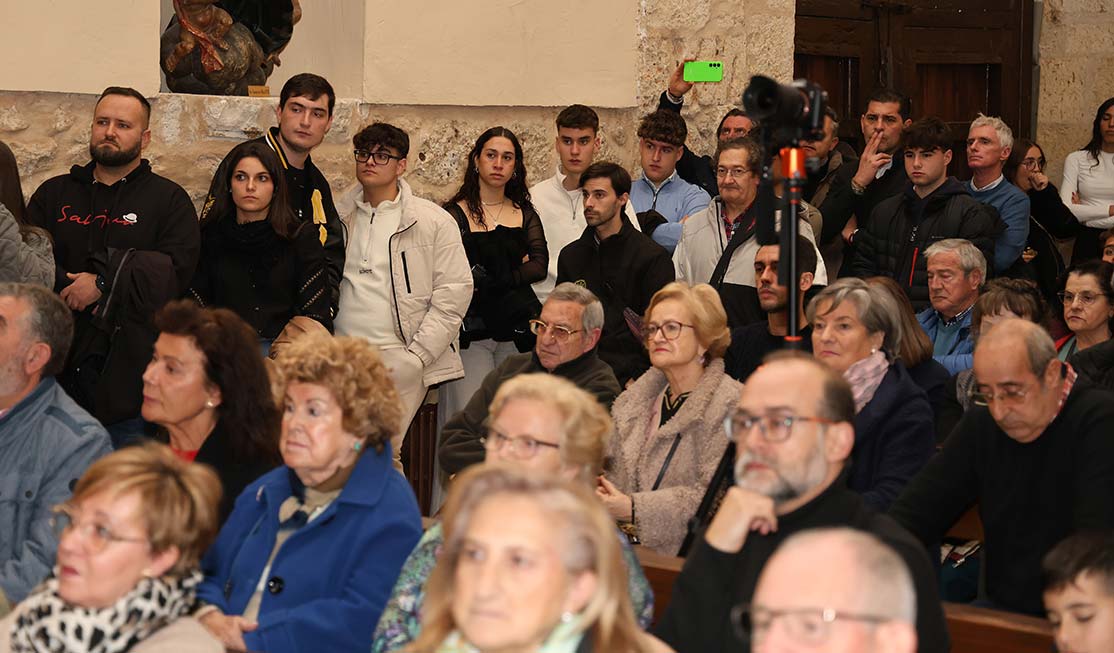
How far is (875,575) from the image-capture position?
2.16 meters

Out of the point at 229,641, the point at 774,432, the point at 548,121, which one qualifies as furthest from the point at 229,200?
the point at 774,432

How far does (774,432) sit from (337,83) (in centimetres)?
417

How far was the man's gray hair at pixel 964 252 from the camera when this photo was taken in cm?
583

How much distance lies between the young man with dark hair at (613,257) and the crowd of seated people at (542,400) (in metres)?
0.01

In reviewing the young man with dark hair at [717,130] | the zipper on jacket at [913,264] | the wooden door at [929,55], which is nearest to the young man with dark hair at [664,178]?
the young man with dark hair at [717,130]

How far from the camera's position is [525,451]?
338cm

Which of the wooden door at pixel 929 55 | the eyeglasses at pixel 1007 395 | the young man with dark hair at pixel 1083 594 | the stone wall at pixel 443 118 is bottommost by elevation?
the young man with dark hair at pixel 1083 594

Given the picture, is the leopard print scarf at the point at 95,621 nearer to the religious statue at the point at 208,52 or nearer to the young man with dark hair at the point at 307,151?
the young man with dark hair at the point at 307,151

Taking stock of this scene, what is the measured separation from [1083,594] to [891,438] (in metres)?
1.27

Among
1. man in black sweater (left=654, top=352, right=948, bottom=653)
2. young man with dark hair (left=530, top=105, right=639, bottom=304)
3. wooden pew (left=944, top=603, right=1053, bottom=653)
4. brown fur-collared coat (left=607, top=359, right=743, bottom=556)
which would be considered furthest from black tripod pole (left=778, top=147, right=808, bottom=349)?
young man with dark hair (left=530, top=105, right=639, bottom=304)

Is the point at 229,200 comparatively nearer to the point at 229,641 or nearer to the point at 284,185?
the point at 284,185

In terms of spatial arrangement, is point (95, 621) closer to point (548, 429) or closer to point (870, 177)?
point (548, 429)

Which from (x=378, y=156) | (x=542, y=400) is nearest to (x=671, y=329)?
(x=542, y=400)

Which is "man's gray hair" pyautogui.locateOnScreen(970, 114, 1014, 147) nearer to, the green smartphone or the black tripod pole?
the green smartphone
